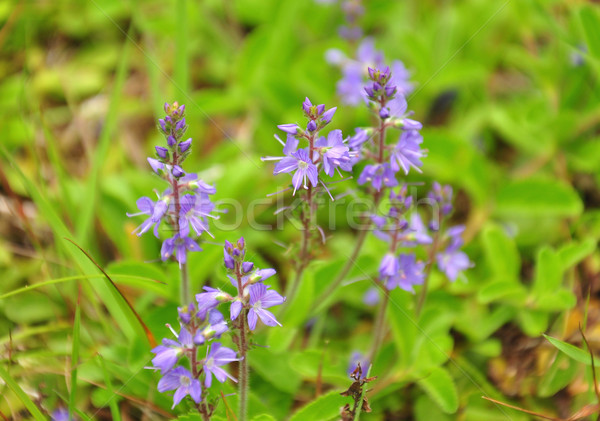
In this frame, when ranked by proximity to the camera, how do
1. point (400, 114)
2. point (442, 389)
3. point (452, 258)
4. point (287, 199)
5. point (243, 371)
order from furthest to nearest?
1. point (287, 199)
2. point (452, 258)
3. point (442, 389)
4. point (400, 114)
5. point (243, 371)

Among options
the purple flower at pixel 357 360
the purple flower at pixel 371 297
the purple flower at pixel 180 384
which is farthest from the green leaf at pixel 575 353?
the purple flower at pixel 180 384

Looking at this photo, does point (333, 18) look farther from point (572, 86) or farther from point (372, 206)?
point (372, 206)

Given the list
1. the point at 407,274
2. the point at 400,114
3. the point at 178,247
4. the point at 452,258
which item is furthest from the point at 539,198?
the point at 178,247

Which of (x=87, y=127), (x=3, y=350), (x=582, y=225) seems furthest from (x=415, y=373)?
(x=87, y=127)

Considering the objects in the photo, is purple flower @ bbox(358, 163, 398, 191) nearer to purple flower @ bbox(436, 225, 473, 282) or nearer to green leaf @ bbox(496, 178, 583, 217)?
purple flower @ bbox(436, 225, 473, 282)

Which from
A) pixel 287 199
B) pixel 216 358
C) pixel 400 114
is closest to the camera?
pixel 216 358

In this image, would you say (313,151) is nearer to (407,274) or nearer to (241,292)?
(241,292)
